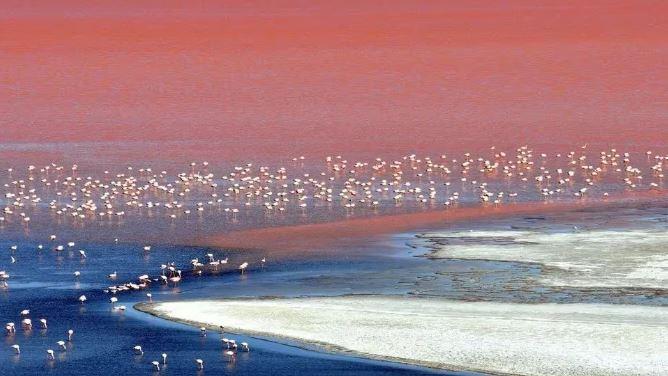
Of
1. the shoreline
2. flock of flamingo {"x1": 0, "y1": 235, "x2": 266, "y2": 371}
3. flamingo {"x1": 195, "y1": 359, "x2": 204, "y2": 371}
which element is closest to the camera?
flamingo {"x1": 195, "y1": 359, "x2": 204, "y2": 371}

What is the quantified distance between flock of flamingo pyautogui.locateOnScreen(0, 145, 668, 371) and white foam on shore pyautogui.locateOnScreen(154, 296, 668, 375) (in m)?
11.5

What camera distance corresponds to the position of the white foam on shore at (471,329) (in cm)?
2956

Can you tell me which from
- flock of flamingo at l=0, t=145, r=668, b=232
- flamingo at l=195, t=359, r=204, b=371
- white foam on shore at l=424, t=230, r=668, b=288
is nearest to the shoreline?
flock of flamingo at l=0, t=145, r=668, b=232

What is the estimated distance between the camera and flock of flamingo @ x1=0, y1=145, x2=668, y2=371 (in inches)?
2026

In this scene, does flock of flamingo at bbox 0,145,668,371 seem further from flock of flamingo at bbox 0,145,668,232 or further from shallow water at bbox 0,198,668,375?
shallow water at bbox 0,198,668,375

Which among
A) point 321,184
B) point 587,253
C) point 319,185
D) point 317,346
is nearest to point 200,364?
point 317,346

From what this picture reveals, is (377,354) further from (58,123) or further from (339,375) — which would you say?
(58,123)

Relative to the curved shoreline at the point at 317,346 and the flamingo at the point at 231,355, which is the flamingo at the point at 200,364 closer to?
the flamingo at the point at 231,355

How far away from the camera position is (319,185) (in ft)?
182

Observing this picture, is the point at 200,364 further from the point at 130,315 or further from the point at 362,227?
the point at 362,227

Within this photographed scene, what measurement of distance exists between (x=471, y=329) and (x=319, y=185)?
23863 mm

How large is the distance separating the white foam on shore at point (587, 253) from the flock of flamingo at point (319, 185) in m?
8.16

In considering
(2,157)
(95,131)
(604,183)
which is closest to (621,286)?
(604,183)

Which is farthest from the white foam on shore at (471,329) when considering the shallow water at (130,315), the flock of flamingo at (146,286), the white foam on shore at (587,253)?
the white foam on shore at (587,253)
